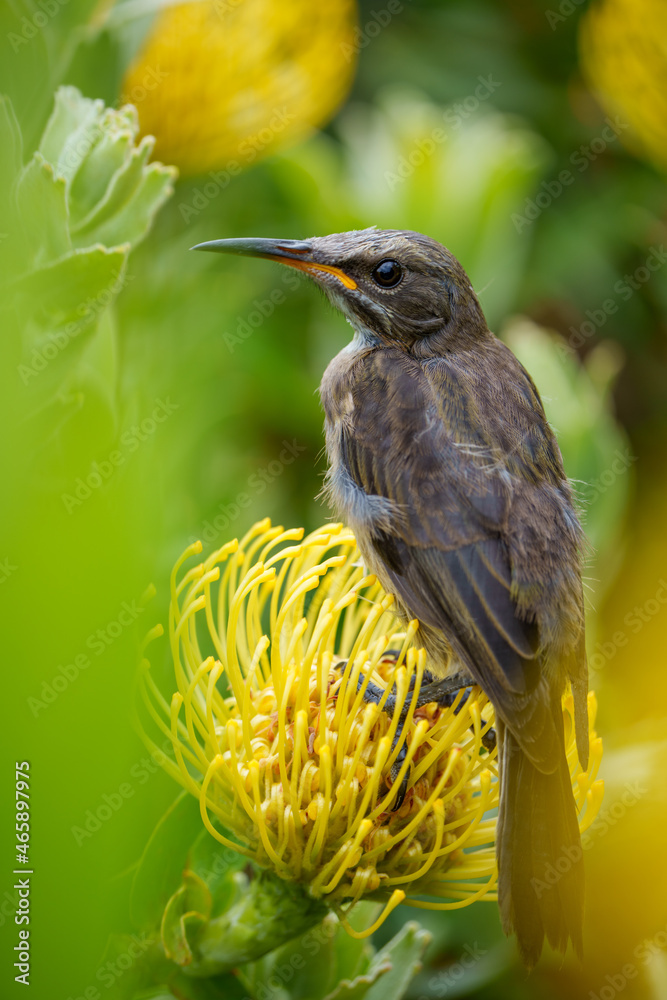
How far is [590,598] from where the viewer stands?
8.18 ft

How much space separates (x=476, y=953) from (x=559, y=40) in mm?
3703

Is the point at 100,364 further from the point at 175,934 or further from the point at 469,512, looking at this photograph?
the point at 175,934

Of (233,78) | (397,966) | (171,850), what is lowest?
(397,966)

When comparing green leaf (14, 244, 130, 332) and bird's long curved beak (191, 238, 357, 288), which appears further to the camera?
bird's long curved beak (191, 238, 357, 288)

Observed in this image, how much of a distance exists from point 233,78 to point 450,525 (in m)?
1.82

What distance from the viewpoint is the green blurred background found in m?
0.51

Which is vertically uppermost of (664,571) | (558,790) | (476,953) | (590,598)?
(558,790)

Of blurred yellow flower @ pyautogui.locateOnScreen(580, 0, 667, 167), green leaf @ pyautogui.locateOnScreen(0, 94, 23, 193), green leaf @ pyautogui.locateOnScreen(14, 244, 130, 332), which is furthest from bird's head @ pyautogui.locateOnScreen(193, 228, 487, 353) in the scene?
blurred yellow flower @ pyautogui.locateOnScreen(580, 0, 667, 167)

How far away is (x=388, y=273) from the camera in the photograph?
2.06 metres

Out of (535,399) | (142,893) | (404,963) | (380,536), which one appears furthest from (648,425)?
(142,893)

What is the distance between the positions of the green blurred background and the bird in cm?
35

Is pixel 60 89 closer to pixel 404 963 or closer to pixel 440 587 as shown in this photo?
pixel 440 587

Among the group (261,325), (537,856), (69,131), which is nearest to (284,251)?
(69,131)

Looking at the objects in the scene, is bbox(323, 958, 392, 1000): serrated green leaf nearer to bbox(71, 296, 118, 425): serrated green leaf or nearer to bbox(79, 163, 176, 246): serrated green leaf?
bbox(71, 296, 118, 425): serrated green leaf
